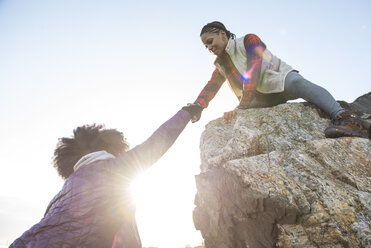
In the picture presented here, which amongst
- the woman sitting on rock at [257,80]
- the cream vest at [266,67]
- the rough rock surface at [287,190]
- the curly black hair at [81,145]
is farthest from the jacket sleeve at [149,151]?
the cream vest at [266,67]

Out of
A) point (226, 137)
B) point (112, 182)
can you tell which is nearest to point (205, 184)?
point (226, 137)

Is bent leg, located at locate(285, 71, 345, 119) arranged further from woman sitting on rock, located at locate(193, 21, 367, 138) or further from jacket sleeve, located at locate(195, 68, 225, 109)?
jacket sleeve, located at locate(195, 68, 225, 109)

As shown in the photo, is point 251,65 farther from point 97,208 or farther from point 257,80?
point 97,208

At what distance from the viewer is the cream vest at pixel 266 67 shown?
3654mm

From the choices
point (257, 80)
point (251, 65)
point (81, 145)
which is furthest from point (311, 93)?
point (81, 145)

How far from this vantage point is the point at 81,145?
2.99m

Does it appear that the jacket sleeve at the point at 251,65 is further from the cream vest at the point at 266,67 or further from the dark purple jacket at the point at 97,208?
the dark purple jacket at the point at 97,208

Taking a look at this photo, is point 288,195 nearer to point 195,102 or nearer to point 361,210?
point 361,210

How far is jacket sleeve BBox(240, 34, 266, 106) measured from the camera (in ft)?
12.4

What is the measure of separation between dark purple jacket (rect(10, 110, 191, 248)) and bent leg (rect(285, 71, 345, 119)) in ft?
8.01

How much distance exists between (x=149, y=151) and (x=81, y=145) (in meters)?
1.32

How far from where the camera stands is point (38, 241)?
1683 mm

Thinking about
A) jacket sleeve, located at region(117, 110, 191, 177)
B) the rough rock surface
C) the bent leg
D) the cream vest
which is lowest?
the rough rock surface

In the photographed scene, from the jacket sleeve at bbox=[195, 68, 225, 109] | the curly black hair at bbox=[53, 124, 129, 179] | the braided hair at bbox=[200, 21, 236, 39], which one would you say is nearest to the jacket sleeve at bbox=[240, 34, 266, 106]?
the braided hair at bbox=[200, 21, 236, 39]
